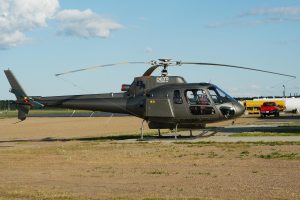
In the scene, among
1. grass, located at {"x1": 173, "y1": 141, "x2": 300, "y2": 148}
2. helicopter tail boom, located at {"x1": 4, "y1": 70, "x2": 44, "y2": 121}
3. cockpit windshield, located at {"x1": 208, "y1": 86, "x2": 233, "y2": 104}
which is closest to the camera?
grass, located at {"x1": 173, "y1": 141, "x2": 300, "y2": 148}

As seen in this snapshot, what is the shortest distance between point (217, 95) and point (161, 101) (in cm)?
292

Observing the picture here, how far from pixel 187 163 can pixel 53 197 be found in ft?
22.6

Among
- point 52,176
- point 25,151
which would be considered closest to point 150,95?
point 25,151

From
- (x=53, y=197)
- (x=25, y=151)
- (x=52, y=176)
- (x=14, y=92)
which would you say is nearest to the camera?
(x=53, y=197)

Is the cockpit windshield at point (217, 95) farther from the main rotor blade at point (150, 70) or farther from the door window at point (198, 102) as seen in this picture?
the main rotor blade at point (150, 70)

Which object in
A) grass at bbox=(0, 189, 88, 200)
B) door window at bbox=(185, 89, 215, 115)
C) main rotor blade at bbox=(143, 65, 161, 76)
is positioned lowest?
grass at bbox=(0, 189, 88, 200)

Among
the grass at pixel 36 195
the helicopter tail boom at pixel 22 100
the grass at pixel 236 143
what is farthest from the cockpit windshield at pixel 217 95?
the grass at pixel 36 195

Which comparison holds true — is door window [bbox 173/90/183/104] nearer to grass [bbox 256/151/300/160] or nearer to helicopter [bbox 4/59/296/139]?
helicopter [bbox 4/59/296/139]

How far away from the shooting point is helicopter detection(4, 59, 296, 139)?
85.0 feet

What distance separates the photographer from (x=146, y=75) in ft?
89.6

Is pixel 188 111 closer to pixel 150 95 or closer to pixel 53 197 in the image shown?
pixel 150 95

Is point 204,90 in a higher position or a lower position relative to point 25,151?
higher

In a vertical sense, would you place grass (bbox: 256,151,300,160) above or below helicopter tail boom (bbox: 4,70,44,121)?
below

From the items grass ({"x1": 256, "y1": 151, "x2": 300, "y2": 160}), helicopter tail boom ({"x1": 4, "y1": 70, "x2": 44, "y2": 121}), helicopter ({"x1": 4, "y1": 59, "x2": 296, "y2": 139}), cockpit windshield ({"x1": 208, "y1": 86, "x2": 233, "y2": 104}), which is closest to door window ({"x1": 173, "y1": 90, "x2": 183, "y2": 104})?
helicopter ({"x1": 4, "y1": 59, "x2": 296, "y2": 139})
